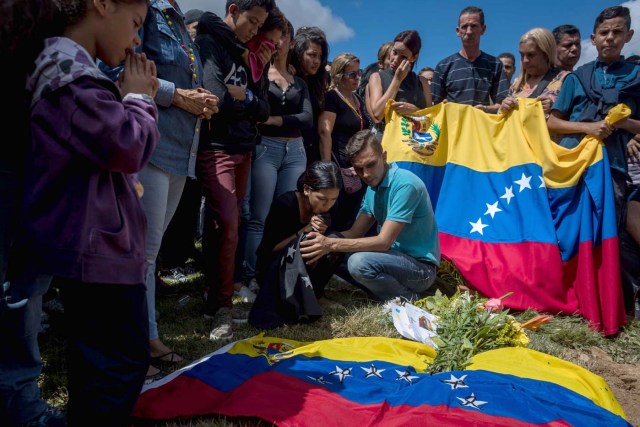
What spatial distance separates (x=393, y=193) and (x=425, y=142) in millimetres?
1163

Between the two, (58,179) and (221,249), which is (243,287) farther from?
(58,179)

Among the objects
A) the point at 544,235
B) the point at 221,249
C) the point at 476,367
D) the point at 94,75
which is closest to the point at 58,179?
the point at 94,75

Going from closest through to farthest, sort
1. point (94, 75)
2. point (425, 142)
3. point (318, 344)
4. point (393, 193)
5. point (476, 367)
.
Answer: point (94, 75) → point (476, 367) → point (318, 344) → point (393, 193) → point (425, 142)

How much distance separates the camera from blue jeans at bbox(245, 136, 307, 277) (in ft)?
12.7

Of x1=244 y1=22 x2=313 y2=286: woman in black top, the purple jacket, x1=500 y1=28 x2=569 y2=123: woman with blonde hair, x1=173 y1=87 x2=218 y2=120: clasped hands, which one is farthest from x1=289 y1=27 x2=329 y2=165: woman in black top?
the purple jacket

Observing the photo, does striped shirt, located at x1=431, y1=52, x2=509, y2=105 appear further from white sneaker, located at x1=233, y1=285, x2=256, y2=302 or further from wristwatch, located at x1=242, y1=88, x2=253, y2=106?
white sneaker, located at x1=233, y1=285, x2=256, y2=302

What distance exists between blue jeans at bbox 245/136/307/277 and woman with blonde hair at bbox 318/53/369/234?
0.56m

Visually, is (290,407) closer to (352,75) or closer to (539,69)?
(352,75)

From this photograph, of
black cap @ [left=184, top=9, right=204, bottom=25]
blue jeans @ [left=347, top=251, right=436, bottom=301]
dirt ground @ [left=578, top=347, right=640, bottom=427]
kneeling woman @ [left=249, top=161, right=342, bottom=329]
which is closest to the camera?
dirt ground @ [left=578, top=347, right=640, bottom=427]

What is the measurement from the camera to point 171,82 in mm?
2432

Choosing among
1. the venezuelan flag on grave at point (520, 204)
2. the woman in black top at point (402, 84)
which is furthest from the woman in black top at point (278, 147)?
the venezuelan flag on grave at point (520, 204)

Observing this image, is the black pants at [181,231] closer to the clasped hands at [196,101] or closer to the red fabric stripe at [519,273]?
the clasped hands at [196,101]

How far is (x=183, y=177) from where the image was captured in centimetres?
264

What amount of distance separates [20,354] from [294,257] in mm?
1921
